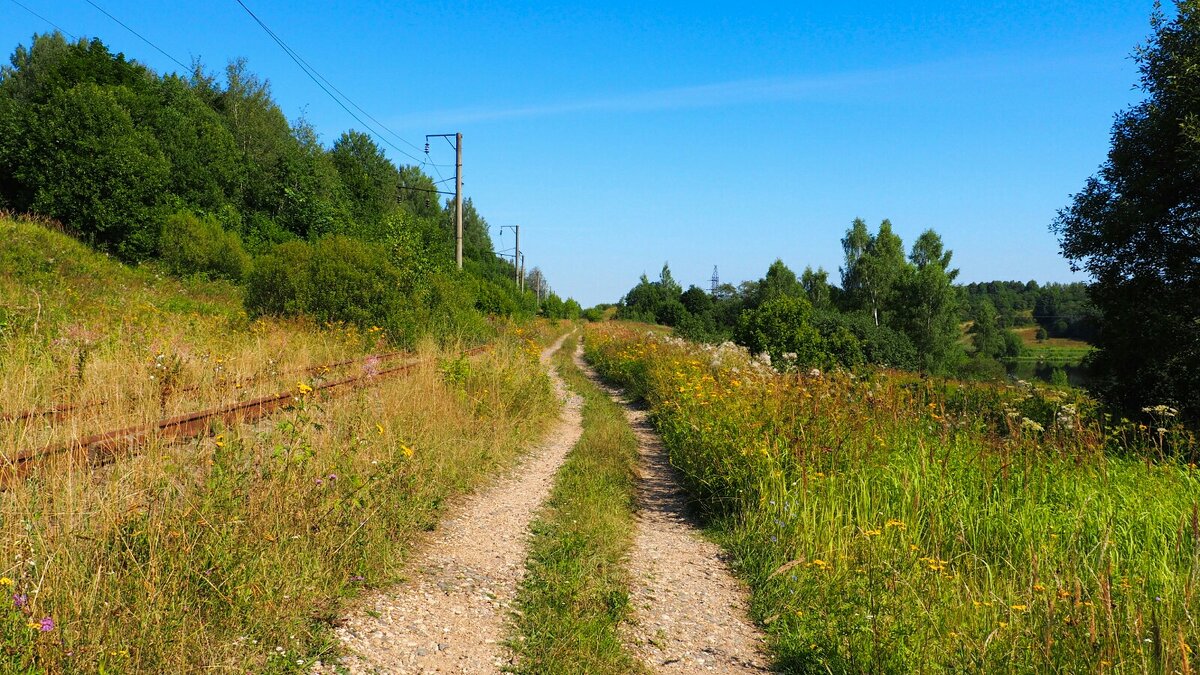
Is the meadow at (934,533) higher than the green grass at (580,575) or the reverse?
higher

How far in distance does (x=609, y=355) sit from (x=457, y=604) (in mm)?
18375

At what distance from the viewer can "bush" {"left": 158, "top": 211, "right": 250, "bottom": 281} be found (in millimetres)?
23906

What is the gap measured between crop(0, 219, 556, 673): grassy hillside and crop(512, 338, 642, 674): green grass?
0.94 m

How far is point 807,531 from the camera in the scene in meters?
5.07

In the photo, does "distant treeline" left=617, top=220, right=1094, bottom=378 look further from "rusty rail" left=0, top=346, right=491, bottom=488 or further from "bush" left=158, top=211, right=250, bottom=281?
"bush" left=158, top=211, right=250, bottom=281

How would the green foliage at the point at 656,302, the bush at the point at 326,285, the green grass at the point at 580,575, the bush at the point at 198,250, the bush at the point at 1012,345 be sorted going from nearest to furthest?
1. the green grass at the point at 580,575
2. the bush at the point at 326,285
3. the bush at the point at 198,250
4. the green foliage at the point at 656,302
5. the bush at the point at 1012,345

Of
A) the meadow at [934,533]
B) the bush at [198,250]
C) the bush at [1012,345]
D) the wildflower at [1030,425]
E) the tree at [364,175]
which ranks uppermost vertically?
the tree at [364,175]

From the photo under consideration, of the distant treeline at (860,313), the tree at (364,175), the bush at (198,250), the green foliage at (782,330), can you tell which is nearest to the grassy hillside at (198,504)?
the distant treeline at (860,313)

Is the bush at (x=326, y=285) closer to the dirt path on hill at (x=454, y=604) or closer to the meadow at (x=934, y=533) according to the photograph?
the meadow at (x=934, y=533)

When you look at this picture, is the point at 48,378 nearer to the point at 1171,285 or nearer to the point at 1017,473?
the point at 1017,473

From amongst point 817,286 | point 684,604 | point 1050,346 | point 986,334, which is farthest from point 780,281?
point 1050,346

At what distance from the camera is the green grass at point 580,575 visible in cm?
339

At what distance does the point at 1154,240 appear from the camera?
1407cm

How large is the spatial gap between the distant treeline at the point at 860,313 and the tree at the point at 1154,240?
67.6 inches
